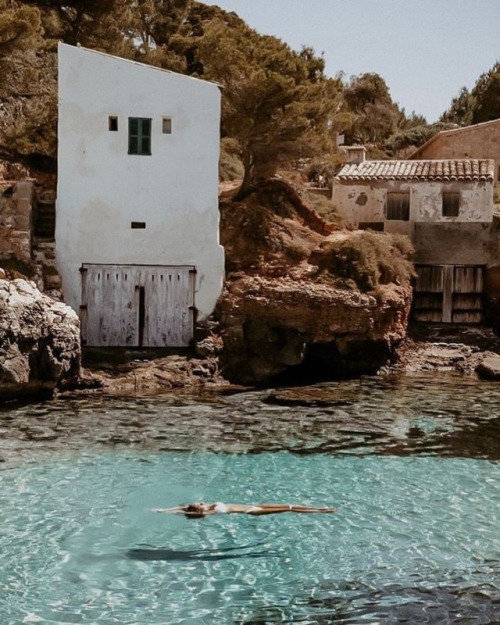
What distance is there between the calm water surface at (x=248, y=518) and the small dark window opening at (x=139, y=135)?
25.1 feet

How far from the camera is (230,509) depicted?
1089cm

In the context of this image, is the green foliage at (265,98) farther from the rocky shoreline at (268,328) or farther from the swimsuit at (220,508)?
the swimsuit at (220,508)

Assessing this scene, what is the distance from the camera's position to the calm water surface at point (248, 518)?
8016 mm

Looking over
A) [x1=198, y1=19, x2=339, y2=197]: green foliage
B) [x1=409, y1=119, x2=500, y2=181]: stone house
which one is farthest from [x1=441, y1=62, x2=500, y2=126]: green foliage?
[x1=198, y1=19, x2=339, y2=197]: green foliage

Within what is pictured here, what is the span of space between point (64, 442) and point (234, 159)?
20297 millimetres

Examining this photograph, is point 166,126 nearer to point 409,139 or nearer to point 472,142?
point 472,142

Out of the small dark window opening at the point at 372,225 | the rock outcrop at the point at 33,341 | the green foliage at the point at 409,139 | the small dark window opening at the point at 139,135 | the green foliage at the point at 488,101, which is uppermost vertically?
the green foliage at the point at 488,101

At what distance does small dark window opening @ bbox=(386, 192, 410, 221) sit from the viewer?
2904 centimetres

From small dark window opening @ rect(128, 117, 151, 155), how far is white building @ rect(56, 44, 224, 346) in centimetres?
3

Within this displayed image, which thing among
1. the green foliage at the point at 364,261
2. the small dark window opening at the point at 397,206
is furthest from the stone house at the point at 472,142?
the green foliage at the point at 364,261

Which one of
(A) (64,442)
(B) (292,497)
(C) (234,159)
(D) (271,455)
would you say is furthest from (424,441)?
(C) (234,159)

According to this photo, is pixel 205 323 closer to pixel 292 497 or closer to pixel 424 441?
pixel 424 441

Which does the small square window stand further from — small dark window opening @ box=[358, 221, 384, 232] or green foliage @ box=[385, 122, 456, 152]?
green foliage @ box=[385, 122, 456, 152]

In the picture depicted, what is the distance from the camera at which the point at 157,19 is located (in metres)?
40.5
